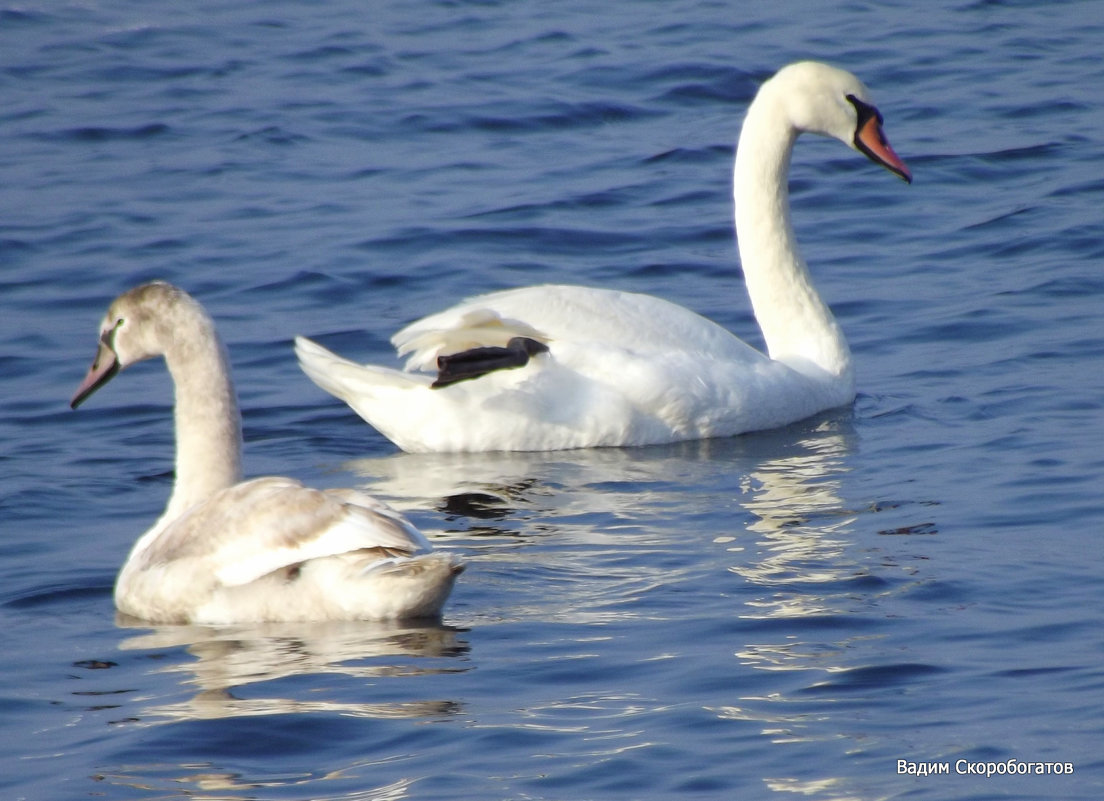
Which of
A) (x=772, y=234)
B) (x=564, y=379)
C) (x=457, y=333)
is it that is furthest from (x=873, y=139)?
(x=457, y=333)

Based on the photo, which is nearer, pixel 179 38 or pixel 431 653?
pixel 431 653

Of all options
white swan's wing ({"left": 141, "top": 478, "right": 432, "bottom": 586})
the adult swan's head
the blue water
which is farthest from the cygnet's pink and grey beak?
the adult swan's head

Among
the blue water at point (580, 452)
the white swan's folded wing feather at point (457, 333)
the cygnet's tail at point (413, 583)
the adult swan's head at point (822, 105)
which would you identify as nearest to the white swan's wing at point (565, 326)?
the white swan's folded wing feather at point (457, 333)

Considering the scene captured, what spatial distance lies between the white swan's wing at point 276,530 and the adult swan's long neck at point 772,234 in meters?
3.69

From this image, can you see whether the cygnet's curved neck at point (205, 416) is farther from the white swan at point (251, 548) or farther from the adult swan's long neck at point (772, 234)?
the adult swan's long neck at point (772, 234)

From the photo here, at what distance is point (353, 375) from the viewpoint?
7691mm

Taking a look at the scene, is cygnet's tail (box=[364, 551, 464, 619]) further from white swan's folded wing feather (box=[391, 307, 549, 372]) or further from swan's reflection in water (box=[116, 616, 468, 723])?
white swan's folded wing feather (box=[391, 307, 549, 372])

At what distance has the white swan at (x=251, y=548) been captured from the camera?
17.5 feet

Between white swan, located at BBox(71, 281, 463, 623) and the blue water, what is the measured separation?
93mm

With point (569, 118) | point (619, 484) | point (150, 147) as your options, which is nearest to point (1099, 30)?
point (569, 118)

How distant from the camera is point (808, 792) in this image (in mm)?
4215

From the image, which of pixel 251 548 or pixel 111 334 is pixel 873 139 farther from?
pixel 251 548

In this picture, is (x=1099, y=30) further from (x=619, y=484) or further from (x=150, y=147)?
(x=619, y=484)

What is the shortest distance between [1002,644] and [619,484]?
7.47ft
